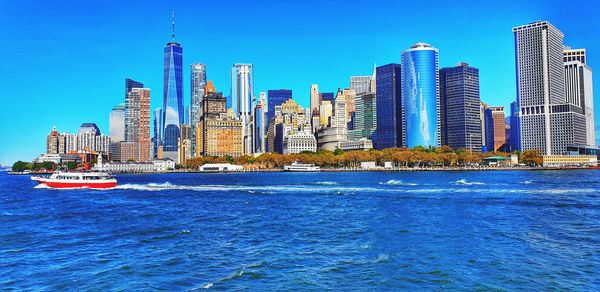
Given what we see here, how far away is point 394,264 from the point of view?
26.2 metres

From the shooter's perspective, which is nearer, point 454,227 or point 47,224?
point 454,227

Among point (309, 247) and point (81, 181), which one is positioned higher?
point (81, 181)

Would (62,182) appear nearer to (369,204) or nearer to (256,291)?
(369,204)

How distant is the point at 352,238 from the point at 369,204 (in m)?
23.6

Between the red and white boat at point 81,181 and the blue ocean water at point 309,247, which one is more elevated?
the red and white boat at point 81,181

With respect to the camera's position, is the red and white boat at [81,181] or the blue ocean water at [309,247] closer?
the blue ocean water at [309,247]

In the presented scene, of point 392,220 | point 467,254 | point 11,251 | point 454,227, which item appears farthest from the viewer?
point 392,220

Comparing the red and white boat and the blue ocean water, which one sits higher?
the red and white boat

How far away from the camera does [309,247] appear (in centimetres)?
3061

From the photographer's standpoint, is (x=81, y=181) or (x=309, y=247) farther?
(x=81, y=181)

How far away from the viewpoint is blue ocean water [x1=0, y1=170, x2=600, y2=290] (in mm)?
23047

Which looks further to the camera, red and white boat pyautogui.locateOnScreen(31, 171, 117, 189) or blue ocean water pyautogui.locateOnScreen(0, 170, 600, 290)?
red and white boat pyautogui.locateOnScreen(31, 171, 117, 189)

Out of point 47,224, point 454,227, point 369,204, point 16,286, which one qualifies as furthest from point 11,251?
point 369,204

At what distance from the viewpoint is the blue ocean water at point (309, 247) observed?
23047 millimetres
